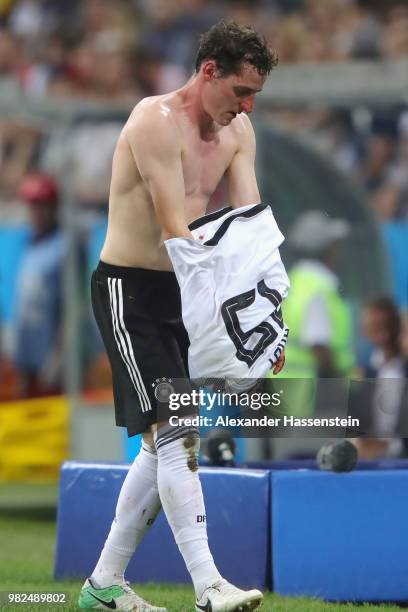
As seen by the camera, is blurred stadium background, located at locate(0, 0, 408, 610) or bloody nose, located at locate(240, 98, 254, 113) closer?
bloody nose, located at locate(240, 98, 254, 113)

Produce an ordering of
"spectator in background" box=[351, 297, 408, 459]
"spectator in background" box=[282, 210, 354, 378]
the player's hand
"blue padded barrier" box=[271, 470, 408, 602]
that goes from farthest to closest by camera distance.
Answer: "spectator in background" box=[282, 210, 354, 378]
"spectator in background" box=[351, 297, 408, 459]
"blue padded barrier" box=[271, 470, 408, 602]
the player's hand

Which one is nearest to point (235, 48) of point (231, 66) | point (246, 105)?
point (231, 66)

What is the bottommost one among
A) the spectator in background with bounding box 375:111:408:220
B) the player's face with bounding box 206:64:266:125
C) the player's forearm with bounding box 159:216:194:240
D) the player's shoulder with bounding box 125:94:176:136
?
the player's forearm with bounding box 159:216:194:240

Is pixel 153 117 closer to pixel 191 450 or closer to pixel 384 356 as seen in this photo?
pixel 191 450

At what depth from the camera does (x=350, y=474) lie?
16.9 ft

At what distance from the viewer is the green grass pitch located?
4738 millimetres

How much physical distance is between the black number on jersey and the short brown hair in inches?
27.7

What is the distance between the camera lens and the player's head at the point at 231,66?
4.26 metres

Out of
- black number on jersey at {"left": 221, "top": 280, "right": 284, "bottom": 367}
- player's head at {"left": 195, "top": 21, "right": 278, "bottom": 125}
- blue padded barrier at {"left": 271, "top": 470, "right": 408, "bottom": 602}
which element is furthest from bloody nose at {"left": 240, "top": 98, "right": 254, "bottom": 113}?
blue padded barrier at {"left": 271, "top": 470, "right": 408, "bottom": 602}

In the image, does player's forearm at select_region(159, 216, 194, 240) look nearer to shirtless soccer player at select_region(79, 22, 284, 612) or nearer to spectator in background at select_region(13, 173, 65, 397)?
shirtless soccer player at select_region(79, 22, 284, 612)

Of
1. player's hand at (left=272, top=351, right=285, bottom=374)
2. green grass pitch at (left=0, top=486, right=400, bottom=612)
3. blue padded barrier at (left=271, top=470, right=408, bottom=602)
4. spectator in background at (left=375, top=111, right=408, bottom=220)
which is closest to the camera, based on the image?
player's hand at (left=272, top=351, right=285, bottom=374)

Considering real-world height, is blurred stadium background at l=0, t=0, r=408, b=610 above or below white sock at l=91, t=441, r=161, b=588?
above

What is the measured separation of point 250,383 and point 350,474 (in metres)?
1.09

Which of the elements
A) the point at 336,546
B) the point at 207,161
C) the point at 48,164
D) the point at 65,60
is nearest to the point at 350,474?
the point at 336,546
